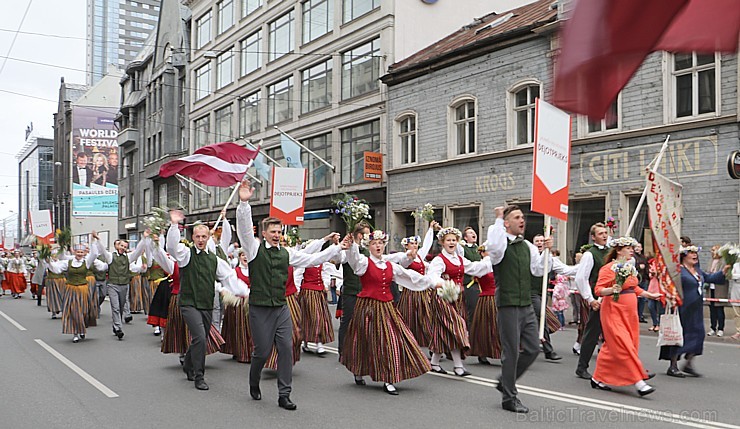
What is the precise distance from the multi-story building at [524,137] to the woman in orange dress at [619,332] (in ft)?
15.8

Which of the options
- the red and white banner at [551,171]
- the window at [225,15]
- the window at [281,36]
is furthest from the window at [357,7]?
the red and white banner at [551,171]

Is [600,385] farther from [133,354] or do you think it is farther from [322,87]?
[322,87]

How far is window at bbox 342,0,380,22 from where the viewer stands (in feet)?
92.2

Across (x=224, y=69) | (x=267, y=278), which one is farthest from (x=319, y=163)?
(x=267, y=278)

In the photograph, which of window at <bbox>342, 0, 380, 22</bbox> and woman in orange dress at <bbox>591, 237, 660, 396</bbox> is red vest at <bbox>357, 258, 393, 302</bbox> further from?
window at <bbox>342, 0, 380, 22</bbox>

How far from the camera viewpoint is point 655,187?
33.7ft

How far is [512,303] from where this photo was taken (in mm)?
7105

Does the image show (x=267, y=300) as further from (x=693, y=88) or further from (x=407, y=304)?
(x=693, y=88)

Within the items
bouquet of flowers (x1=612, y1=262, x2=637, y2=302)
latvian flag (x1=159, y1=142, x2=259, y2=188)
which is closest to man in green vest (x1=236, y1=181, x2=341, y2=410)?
bouquet of flowers (x1=612, y1=262, x2=637, y2=302)

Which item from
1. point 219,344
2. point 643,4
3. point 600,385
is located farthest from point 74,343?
point 643,4

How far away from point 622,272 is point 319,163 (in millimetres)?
24712

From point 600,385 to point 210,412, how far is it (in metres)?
4.35

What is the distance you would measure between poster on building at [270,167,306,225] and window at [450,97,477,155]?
8764 mm

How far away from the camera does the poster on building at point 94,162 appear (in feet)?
207
